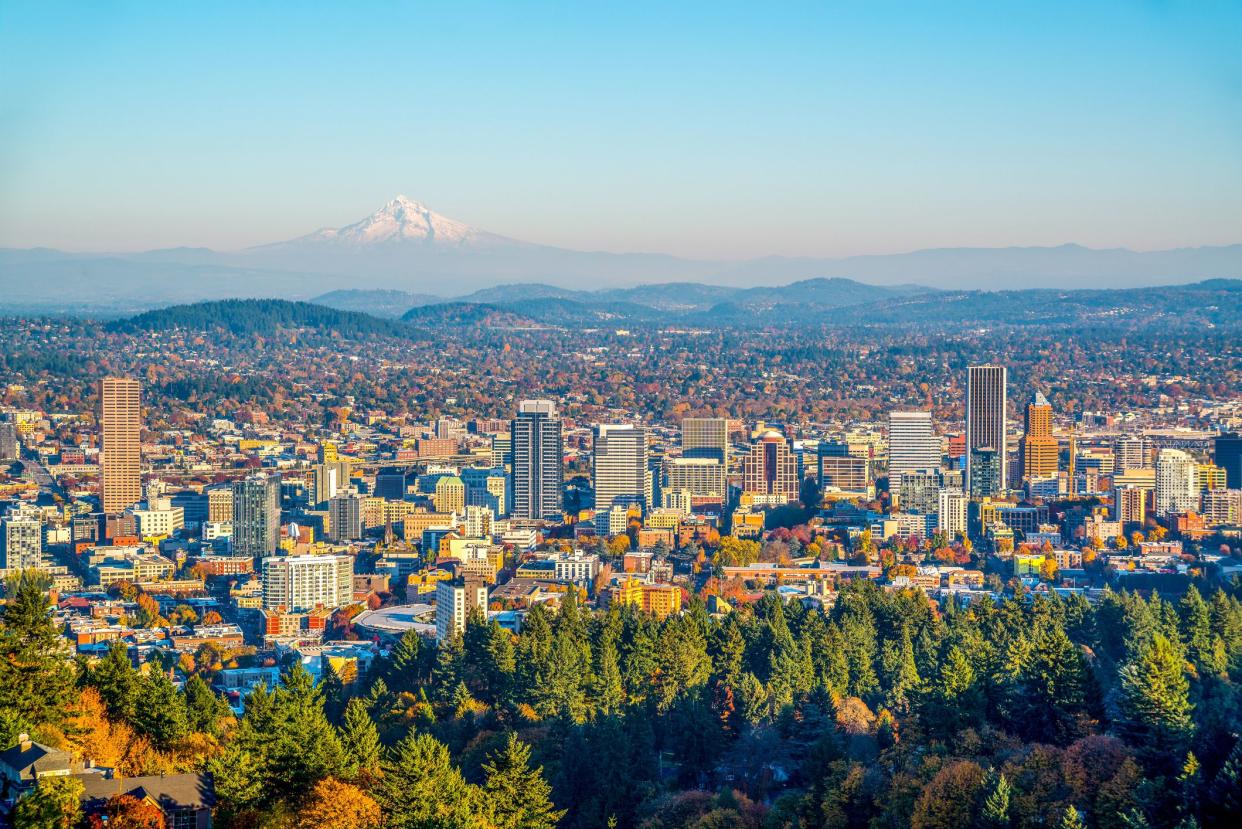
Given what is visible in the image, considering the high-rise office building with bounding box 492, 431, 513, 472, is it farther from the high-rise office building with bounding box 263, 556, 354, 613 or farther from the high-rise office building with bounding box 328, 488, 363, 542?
the high-rise office building with bounding box 263, 556, 354, 613

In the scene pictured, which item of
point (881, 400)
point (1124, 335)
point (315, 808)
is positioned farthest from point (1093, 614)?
point (1124, 335)

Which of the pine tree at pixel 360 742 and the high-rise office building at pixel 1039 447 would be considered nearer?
the pine tree at pixel 360 742

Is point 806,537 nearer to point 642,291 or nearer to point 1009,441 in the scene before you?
point 1009,441

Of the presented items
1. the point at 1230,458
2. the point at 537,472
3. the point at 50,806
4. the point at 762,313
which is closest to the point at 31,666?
the point at 50,806

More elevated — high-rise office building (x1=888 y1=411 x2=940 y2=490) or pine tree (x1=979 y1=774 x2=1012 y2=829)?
pine tree (x1=979 y1=774 x2=1012 y2=829)

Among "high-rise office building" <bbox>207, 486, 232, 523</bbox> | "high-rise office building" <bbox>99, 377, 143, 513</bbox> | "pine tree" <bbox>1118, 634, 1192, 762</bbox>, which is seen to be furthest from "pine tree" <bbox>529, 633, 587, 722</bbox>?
"high-rise office building" <bbox>99, 377, 143, 513</bbox>

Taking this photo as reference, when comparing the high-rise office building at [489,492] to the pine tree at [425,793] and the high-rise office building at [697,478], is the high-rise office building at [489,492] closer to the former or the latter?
the high-rise office building at [697,478]

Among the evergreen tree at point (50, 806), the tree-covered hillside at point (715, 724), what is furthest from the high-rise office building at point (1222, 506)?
the evergreen tree at point (50, 806)
